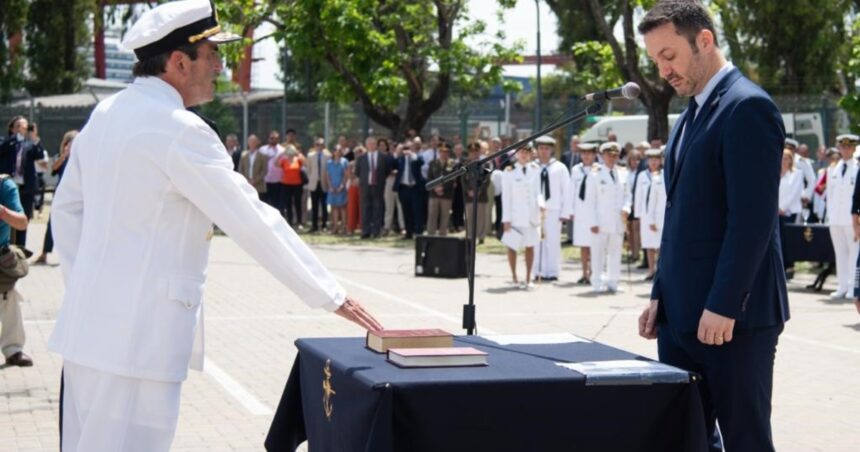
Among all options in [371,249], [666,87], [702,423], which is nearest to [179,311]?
[702,423]

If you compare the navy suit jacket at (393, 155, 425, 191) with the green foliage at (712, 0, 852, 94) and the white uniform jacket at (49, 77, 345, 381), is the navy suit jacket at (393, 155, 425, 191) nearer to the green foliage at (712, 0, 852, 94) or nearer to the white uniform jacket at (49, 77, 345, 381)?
the green foliage at (712, 0, 852, 94)

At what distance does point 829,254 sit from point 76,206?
15233mm

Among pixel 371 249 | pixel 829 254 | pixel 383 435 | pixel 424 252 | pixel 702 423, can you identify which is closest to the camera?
Result: pixel 383 435

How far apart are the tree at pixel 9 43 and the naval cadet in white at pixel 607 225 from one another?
30935 mm

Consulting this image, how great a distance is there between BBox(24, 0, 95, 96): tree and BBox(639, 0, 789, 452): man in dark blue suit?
47819 millimetres

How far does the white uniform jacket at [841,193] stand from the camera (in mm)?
17531

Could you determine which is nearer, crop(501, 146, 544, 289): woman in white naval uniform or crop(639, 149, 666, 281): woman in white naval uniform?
crop(501, 146, 544, 289): woman in white naval uniform

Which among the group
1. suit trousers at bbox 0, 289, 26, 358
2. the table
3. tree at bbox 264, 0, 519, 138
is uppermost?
tree at bbox 264, 0, 519, 138

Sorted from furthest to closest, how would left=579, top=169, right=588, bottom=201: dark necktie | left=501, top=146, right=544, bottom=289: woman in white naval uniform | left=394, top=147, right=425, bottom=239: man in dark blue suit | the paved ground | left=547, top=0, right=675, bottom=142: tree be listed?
1. left=394, top=147, right=425, bottom=239: man in dark blue suit
2. left=547, top=0, right=675, bottom=142: tree
3. left=579, top=169, right=588, bottom=201: dark necktie
4. left=501, top=146, right=544, bottom=289: woman in white naval uniform
5. the paved ground

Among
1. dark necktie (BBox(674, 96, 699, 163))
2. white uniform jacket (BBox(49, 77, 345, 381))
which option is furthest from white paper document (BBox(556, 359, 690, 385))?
white uniform jacket (BBox(49, 77, 345, 381))

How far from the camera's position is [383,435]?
13.7 feet

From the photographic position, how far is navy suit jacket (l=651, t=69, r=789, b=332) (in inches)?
180

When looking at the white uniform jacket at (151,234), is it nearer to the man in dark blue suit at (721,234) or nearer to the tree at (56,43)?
the man in dark blue suit at (721,234)

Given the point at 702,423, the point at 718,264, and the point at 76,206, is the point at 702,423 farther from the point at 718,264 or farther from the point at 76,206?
the point at 76,206
